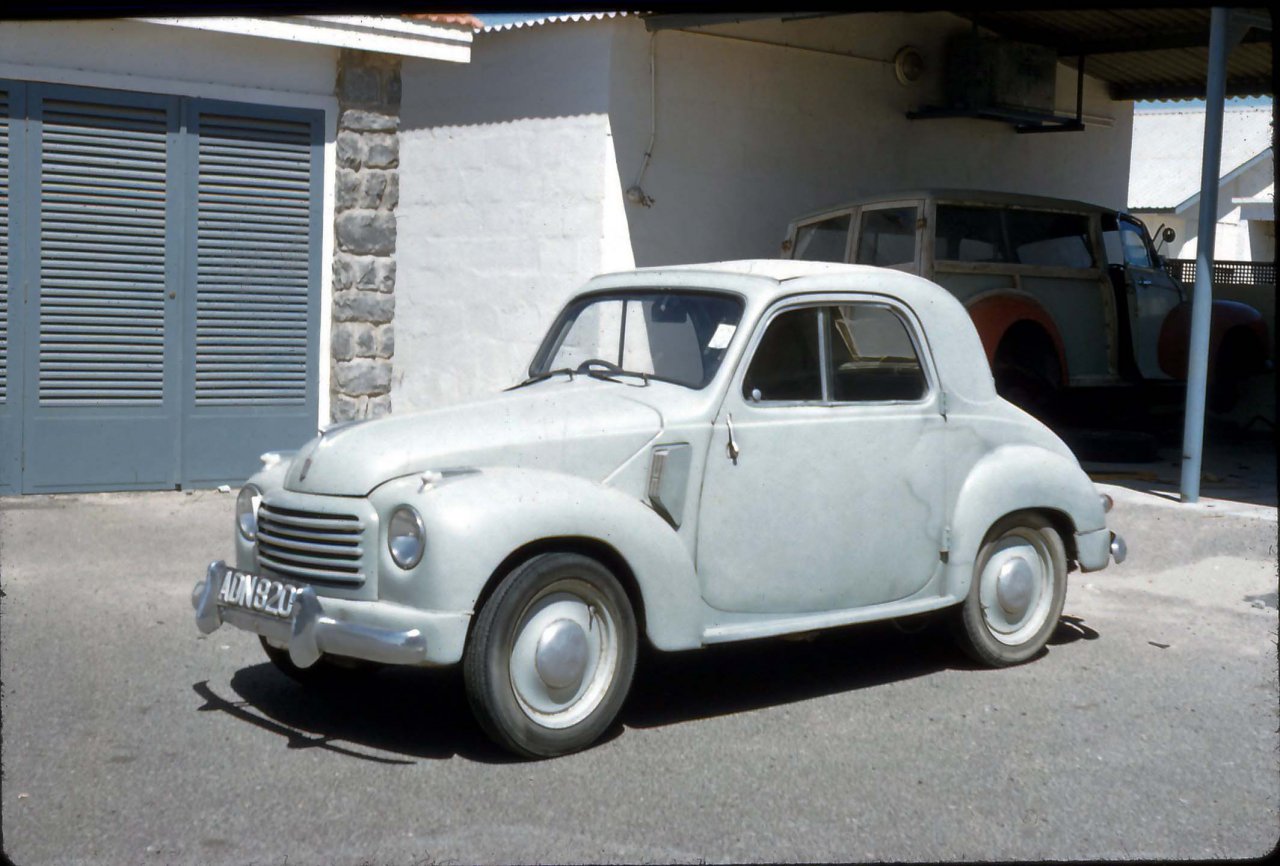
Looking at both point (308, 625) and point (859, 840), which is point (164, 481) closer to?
point (308, 625)

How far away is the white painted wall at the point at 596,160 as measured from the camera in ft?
37.9

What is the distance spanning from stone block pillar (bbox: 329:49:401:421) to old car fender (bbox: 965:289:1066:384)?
4487 millimetres

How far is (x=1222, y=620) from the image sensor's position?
710 centimetres

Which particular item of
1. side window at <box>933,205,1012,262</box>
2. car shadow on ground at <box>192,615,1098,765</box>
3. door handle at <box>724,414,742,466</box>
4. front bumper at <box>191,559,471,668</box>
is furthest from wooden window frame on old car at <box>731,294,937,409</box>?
side window at <box>933,205,1012,262</box>

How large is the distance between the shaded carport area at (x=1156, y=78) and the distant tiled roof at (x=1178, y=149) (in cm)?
1321

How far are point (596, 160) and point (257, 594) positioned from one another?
24.1ft

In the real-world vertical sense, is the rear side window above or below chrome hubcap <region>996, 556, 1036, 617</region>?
above

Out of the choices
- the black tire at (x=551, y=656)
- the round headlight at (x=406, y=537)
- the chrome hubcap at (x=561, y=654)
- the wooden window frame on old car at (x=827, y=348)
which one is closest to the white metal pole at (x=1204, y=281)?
the wooden window frame on old car at (x=827, y=348)

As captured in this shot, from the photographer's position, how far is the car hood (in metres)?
4.75

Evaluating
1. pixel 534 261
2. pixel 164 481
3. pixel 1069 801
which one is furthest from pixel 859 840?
pixel 534 261

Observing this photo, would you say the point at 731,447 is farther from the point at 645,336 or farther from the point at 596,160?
the point at 596,160

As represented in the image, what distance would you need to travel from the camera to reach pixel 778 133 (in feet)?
41.9

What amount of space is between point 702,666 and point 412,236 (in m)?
7.69

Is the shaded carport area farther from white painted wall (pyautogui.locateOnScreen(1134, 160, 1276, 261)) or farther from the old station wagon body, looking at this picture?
white painted wall (pyautogui.locateOnScreen(1134, 160, 1276, 261))
